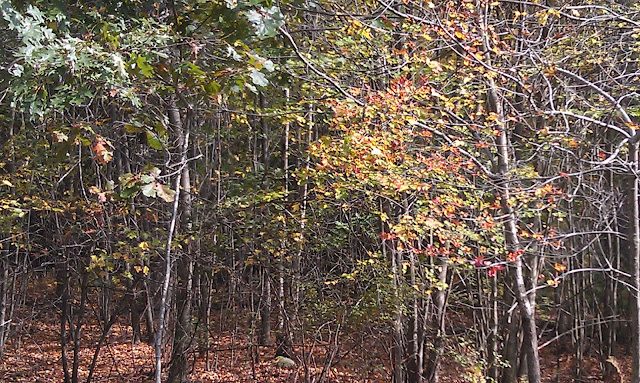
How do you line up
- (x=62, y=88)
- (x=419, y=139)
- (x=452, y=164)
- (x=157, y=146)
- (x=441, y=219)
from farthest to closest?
(x=419, y=139) → (x=441, y=219) → (x=452, y=164) → (x=62, y=88) → (x=157, y=146)

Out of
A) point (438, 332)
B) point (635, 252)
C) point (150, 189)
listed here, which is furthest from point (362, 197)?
point (150, 189)

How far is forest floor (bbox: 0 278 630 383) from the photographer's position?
7445mm

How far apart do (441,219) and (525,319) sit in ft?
5.38

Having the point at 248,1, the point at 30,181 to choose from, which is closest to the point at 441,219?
the point at 248,1

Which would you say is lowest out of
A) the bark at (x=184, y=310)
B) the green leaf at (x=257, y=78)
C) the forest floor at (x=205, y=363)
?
the forest floor at (x=205, y=363)

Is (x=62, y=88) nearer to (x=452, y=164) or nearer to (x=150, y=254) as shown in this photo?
(x=150, y=254)

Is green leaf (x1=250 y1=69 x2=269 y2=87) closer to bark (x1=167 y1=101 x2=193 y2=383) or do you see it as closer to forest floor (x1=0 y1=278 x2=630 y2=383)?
bark (x1=167 y1=101 x2=193 y2=383)

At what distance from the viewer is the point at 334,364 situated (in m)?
7.09

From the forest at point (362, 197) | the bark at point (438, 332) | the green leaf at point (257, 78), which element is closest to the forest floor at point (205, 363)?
the forest at point (362, 197)

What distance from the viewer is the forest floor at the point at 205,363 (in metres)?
7.45

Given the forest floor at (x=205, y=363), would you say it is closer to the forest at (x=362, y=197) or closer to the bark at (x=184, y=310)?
the forest at (x=362, y=197)

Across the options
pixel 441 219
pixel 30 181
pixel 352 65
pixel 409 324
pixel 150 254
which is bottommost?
pixel 409 324

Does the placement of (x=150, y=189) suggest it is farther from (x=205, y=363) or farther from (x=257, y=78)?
(x=205, y=363)

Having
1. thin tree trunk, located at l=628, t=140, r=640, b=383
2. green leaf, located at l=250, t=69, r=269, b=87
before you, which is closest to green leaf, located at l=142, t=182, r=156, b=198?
green leaf, located at l=250, t=69, r=269, b=87
